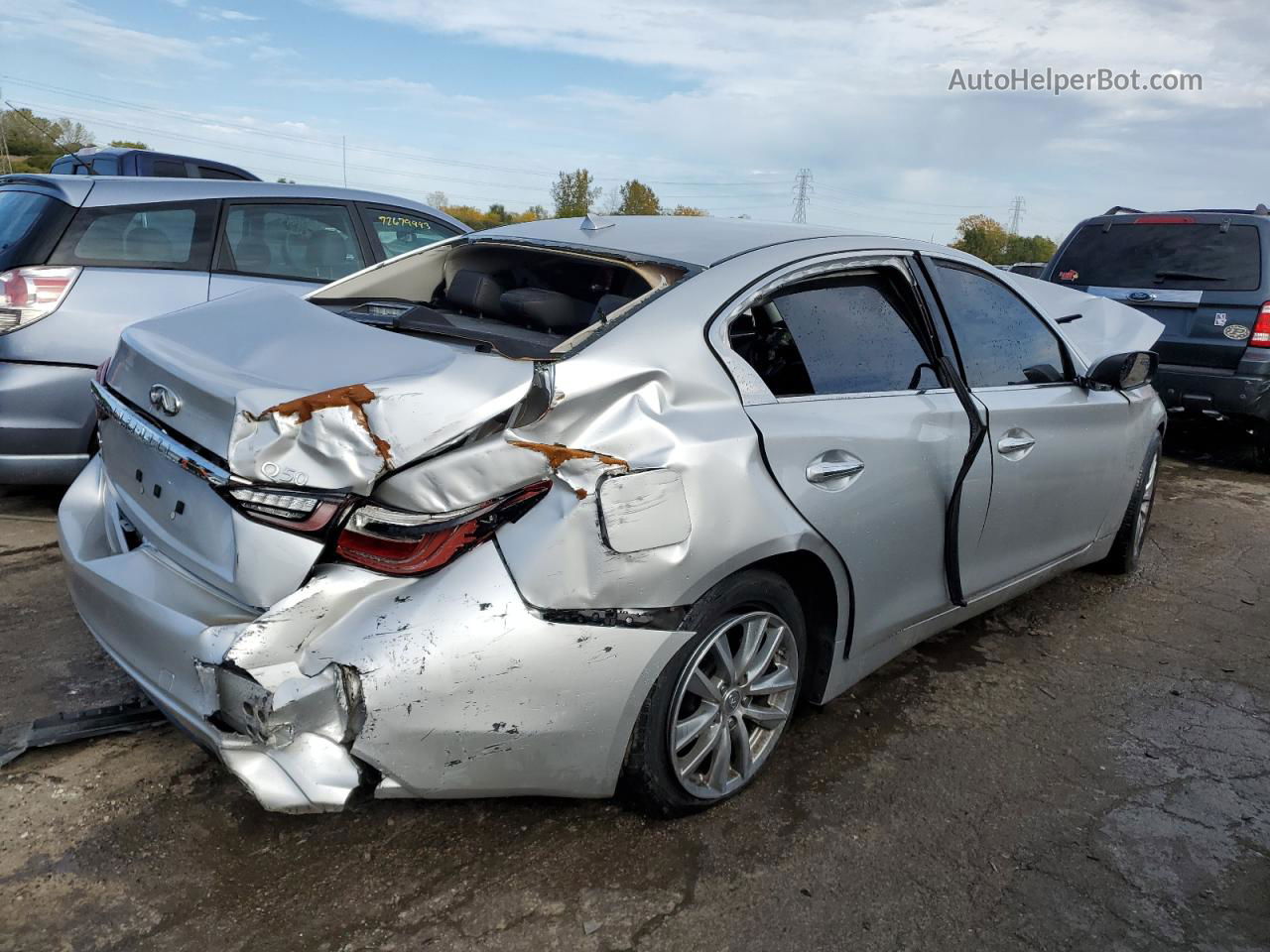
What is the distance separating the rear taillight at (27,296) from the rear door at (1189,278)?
6.63 metres

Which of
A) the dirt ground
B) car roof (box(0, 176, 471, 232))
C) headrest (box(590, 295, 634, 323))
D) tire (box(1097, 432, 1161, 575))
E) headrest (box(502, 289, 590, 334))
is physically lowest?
the dirt ground

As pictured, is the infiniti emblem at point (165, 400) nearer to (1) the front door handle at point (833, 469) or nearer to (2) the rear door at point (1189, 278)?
(1) the front door handle at point (833, 469)

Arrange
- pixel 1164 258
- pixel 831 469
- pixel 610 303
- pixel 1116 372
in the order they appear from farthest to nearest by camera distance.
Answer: pixel 1164 258 → pixel 1116 372 → pixel 610 303 → pixel 831 469

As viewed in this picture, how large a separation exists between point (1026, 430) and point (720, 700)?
1618mm

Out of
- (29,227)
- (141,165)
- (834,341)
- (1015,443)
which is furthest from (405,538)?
(141,165)

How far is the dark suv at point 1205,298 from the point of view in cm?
674

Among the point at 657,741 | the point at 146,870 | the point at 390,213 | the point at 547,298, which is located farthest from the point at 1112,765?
the point at 390,213

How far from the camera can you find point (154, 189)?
489 centimetres

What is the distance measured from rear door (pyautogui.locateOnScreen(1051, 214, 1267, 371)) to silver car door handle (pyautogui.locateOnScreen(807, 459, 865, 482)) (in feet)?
16.9

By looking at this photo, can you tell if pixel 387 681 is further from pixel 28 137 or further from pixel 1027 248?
pixel 28 137

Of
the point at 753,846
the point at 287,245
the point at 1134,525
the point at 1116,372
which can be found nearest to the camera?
the point at 753,846

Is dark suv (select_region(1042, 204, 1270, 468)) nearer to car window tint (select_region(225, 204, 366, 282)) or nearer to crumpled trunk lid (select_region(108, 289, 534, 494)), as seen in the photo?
car window tint (select_region(225, 204, 366, 282))

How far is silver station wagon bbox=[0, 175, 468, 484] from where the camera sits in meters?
4.32

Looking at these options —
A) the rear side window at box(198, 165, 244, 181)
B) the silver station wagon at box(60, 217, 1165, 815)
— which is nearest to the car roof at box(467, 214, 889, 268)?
the silver station wagon at box(60, 217, 1165, 815)
